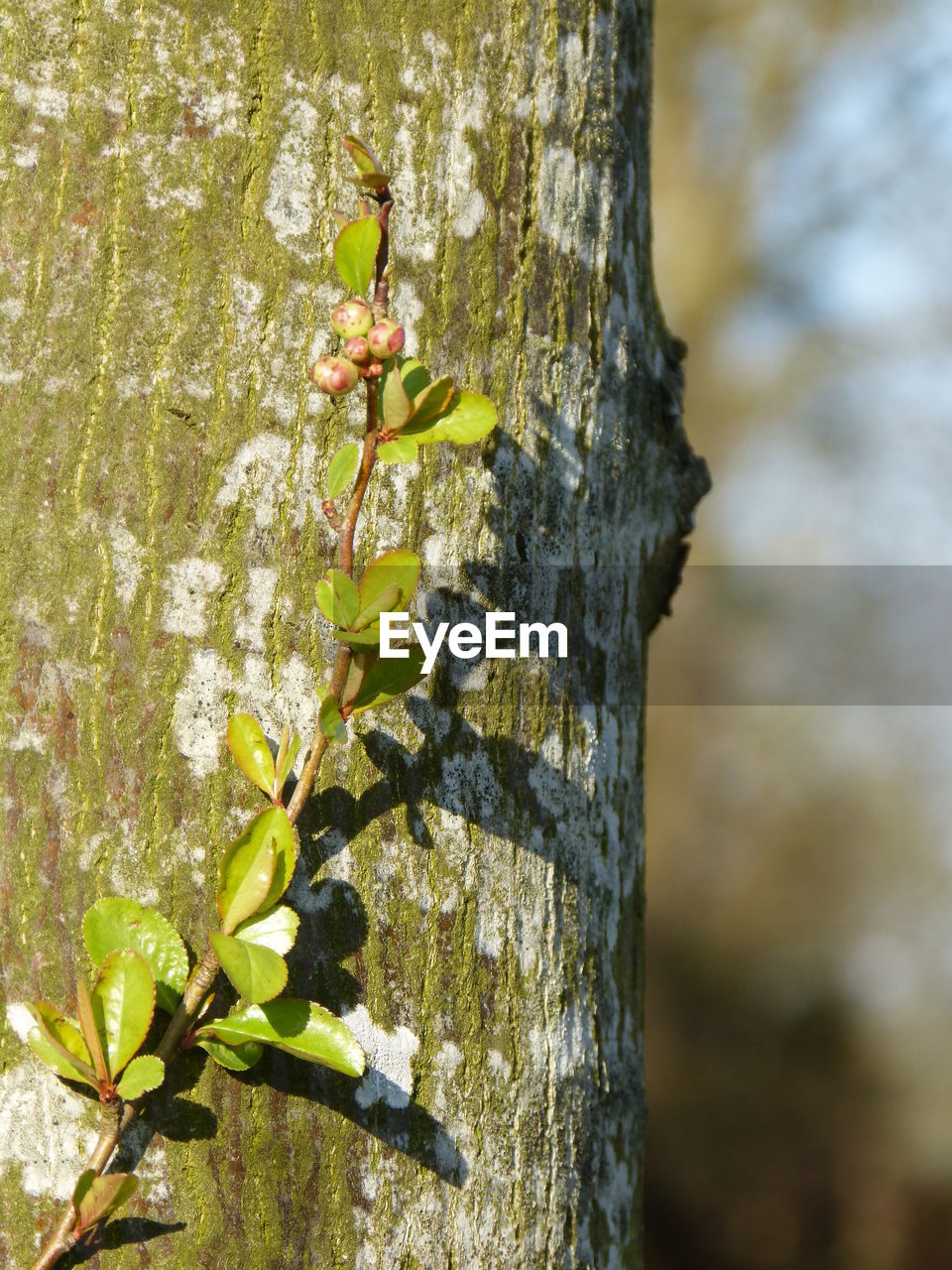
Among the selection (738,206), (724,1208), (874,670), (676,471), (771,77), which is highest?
(771,77)

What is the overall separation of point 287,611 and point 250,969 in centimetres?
24

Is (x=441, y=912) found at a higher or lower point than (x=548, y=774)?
lower

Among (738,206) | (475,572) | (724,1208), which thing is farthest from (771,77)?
(475,572)

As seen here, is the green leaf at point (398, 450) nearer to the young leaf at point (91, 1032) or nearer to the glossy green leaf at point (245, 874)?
the glossy green leaf at point (245, 874)

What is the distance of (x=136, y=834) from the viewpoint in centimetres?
68

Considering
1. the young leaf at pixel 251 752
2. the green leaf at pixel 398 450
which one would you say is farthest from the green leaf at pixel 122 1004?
the green leaf at pixel 398 450

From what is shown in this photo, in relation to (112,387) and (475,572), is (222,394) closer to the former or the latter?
(112,387)

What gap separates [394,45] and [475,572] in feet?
1.30

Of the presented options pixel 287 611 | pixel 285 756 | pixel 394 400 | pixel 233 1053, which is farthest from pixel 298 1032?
pixel 394 400

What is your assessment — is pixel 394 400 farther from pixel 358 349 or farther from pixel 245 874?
pixel 245 874

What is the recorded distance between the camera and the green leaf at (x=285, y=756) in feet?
2.18

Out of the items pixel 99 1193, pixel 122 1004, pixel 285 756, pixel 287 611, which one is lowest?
pixel 99 1193

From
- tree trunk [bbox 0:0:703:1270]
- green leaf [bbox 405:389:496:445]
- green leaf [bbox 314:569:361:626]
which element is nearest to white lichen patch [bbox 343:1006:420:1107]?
tree trunk [bbox 0:0:703:1270]

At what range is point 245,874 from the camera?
0.65 meters
